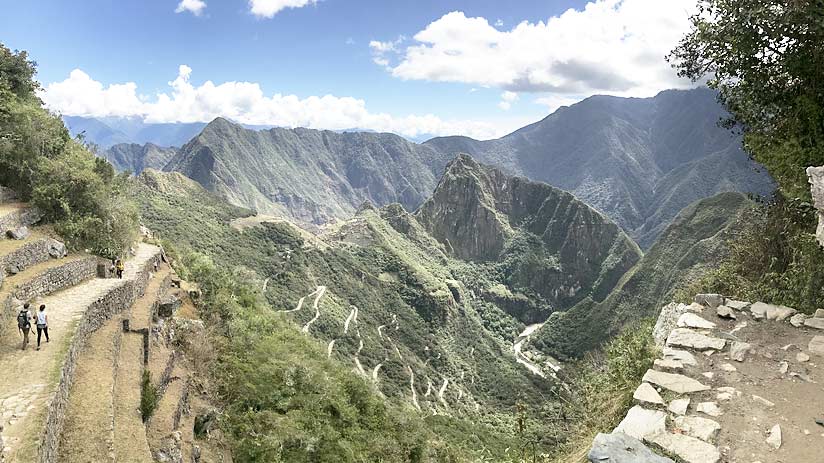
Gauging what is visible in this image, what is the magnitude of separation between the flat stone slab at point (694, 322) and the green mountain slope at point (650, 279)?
126m

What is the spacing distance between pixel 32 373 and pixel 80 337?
120 inches

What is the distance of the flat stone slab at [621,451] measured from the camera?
5.36 m

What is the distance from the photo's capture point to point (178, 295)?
2452cm

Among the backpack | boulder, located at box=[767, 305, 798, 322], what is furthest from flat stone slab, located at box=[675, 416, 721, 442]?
the backpack

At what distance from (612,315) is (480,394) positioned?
195 ft

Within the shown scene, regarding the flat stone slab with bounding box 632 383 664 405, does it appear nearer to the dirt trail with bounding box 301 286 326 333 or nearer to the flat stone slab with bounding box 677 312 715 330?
the flat stone slab with bounding box 677 312 715 330

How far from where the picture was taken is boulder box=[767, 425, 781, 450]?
5652 millimetres

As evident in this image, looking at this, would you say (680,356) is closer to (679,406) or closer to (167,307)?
(679,406)

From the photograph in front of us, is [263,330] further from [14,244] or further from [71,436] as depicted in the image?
[71,436]

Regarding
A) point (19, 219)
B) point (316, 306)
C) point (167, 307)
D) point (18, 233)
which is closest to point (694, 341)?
point (167, 307)

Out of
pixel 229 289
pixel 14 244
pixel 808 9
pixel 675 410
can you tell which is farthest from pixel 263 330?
pixel 808 9

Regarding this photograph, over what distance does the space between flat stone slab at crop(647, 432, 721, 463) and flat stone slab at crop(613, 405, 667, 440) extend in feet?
0.37

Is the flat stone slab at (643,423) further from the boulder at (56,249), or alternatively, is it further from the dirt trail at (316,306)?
the dirt trail at (316,306)

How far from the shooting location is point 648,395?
672cm
